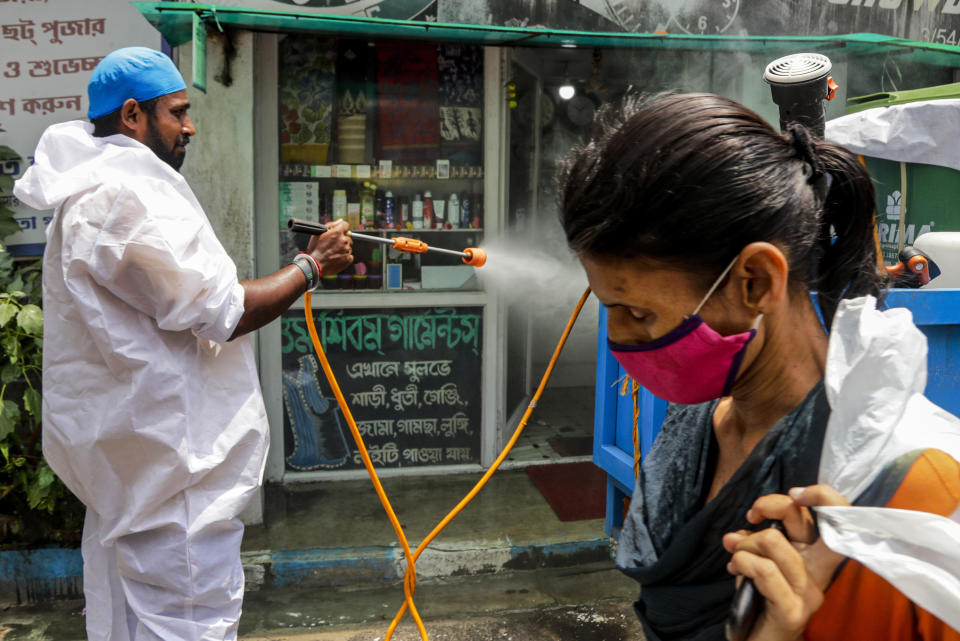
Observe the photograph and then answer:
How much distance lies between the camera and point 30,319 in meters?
3.76

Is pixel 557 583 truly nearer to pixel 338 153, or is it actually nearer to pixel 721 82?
pixel 338 153

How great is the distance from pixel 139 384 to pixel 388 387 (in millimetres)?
2965

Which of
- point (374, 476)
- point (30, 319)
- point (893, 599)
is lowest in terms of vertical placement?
point (374, 476)

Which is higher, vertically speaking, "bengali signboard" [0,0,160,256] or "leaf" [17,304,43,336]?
"bengali signboard" [0,0,160,256]

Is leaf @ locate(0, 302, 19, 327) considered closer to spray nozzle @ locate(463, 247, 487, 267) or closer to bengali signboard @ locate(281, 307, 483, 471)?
bengali signboard @ locate(281, 307, 483, 471)

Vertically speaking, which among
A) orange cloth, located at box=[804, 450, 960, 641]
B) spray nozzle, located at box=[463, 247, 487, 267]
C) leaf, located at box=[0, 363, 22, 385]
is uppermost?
spray nozzle, located at box=[463, 247, 487, 267]

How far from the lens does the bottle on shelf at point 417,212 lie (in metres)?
5.17

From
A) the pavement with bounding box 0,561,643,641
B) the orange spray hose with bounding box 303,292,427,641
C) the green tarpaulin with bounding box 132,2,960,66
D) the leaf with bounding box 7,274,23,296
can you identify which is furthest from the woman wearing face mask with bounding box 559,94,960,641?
the leaf with bounding box 7,274,23,296

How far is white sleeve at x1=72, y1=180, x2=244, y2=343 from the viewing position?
87.1 inches

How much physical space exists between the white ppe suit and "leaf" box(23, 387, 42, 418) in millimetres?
1653

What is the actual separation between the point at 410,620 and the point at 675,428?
117 inches

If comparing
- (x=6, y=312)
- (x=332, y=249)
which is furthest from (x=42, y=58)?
(x=332, y=249)

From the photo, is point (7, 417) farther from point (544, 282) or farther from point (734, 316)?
point (544, 282)

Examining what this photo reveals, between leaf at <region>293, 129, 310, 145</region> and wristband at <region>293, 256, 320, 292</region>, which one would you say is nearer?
wristband at <region>293, 256, 320, 292</region>
